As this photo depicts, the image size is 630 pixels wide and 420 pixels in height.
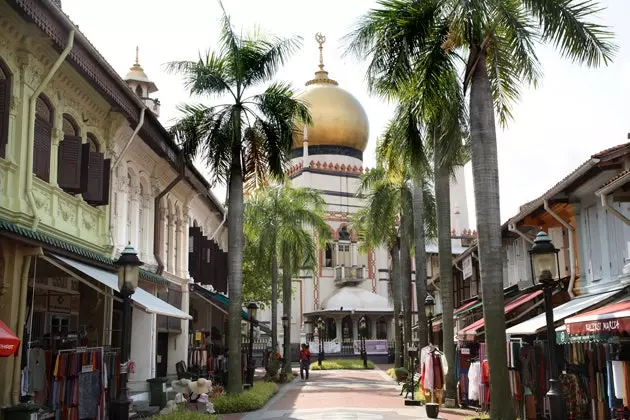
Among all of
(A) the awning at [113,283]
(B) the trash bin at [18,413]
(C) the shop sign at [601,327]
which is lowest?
(B) the trash bin at [18,413]

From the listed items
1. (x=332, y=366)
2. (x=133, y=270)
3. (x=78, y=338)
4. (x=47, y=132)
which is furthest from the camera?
(x=332, y=366)

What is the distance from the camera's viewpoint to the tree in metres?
35.8

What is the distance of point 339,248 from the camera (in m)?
55.9

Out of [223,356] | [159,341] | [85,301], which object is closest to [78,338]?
[85,301]

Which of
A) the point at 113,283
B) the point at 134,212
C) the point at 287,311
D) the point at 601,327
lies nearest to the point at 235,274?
the point at 134,212

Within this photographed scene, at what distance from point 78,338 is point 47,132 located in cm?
453

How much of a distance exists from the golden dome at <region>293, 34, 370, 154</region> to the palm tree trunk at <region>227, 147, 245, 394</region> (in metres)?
35.9

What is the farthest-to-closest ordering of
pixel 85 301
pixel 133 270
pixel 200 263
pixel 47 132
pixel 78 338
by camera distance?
pixel 200 263 → pixel 85 301 → pixel 78 338 → pixel 47 132 → pixel 133 270

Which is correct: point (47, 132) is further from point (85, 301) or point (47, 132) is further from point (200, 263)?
point (200, 263)

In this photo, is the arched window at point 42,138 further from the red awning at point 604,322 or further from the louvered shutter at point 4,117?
the red awning at point 604,322

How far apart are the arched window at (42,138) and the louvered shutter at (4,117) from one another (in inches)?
55.8

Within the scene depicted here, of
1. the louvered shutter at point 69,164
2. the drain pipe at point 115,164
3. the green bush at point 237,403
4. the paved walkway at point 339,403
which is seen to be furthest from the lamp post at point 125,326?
the green bush at point 237,403

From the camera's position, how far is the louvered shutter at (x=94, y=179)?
15.4 metres

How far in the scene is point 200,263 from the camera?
27.1 m
